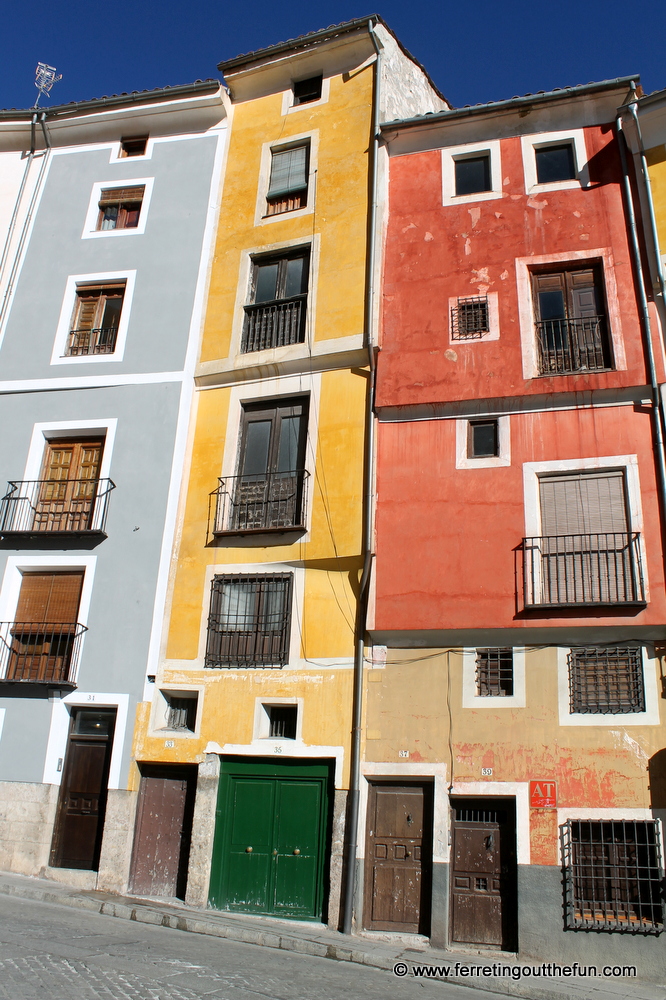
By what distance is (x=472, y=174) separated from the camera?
57.1 feet

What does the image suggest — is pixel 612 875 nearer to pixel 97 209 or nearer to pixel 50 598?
pixel 50 598

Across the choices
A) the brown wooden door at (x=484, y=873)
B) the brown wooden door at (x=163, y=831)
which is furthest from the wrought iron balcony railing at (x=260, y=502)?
the brown wooden door at (x=484, y=873)

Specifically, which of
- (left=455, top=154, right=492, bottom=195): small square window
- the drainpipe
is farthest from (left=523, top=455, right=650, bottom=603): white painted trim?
(left=455, top=154, right=492, bottom=195): small square window

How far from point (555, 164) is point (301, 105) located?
6.97 m

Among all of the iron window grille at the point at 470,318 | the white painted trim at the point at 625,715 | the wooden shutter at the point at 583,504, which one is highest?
the iron window grille at the point at 470,318

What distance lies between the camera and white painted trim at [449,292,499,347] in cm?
1537

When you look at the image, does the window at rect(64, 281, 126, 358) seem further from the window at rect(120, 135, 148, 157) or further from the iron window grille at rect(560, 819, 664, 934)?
the iron window grille at rect(560, 819, 664, 934)

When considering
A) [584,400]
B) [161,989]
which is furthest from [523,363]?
[161,989]

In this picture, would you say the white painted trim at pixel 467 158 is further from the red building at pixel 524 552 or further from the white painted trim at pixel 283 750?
the white painted trim at pixel 283 750

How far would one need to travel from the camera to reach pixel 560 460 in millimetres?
13984

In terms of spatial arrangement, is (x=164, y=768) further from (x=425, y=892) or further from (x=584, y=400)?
(x=584, y=400)

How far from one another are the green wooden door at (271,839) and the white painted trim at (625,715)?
427 centimetres

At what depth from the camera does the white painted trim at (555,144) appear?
16.2 m

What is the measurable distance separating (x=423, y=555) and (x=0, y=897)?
9088mm
